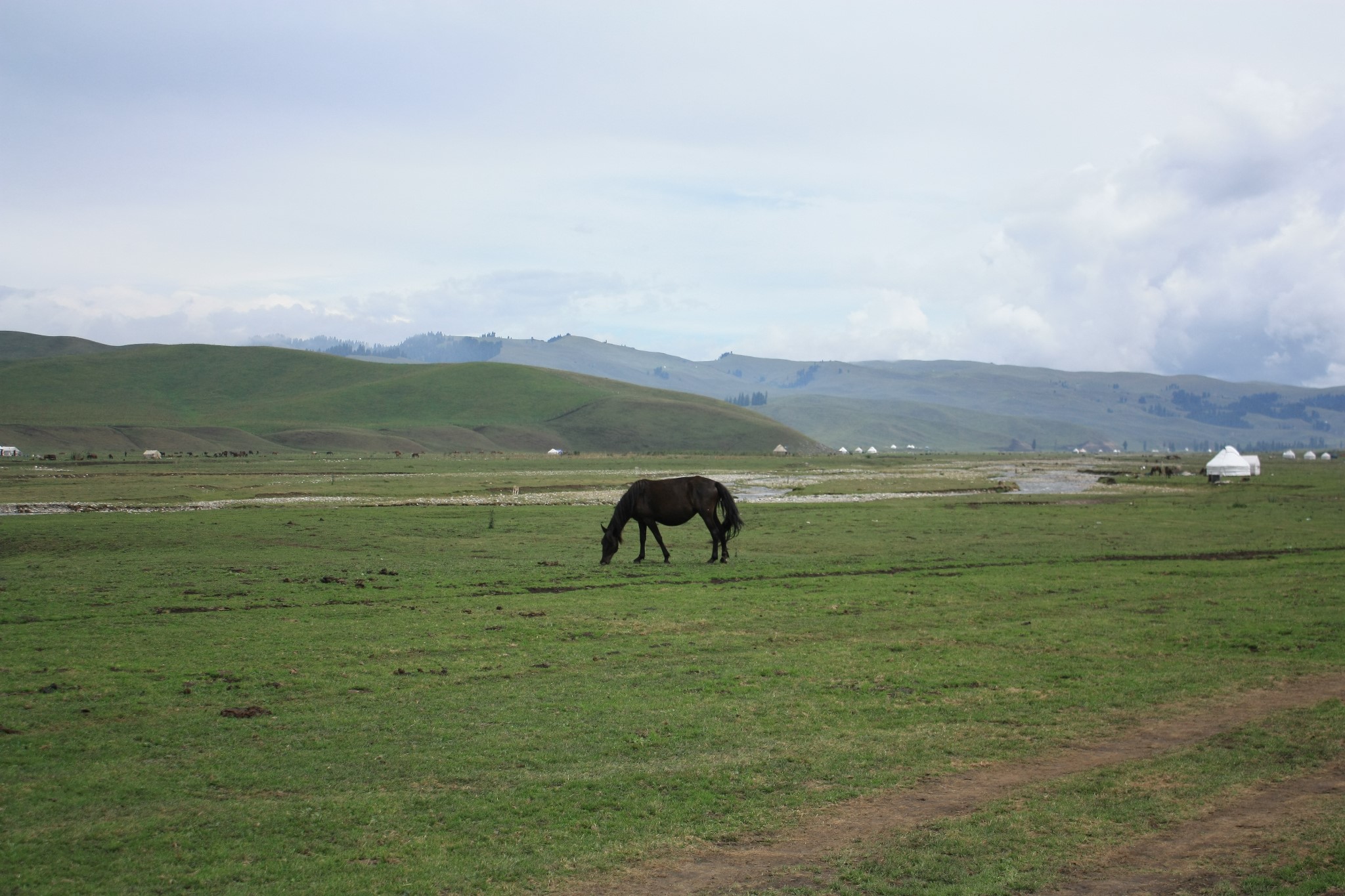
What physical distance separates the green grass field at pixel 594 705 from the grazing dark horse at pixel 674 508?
1045mm

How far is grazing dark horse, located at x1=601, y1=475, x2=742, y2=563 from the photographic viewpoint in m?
26.5

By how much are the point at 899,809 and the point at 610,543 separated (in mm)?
17853

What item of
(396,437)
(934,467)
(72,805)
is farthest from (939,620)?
(396,437)

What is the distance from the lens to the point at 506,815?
862 centimetres

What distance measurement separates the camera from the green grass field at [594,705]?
787cm

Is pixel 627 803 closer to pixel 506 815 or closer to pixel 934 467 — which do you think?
pixel 506 815

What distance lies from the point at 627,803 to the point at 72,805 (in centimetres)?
498

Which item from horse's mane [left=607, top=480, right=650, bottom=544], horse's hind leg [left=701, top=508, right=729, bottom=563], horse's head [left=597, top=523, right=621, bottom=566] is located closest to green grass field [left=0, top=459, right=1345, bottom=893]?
horse's hind leg [left=701, top=508, right=729, bottom=563]

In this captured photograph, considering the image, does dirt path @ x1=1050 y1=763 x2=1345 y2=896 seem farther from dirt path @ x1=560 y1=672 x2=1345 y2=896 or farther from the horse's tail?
the horse's tail

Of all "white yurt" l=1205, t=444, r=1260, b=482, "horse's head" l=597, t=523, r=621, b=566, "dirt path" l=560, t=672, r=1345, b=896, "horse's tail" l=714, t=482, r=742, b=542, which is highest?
"white yurt" l=1205, t=444, r=1260, b=482

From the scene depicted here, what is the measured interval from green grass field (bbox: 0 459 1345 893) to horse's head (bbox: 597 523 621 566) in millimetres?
931


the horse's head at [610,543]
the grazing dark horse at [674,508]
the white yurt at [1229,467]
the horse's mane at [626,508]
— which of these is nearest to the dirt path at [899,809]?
the grazing dark horse at [674,508]

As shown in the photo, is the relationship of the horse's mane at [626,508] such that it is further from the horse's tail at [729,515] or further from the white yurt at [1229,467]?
the white yurt at [1229,467]

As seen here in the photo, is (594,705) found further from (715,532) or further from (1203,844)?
(715,532)
